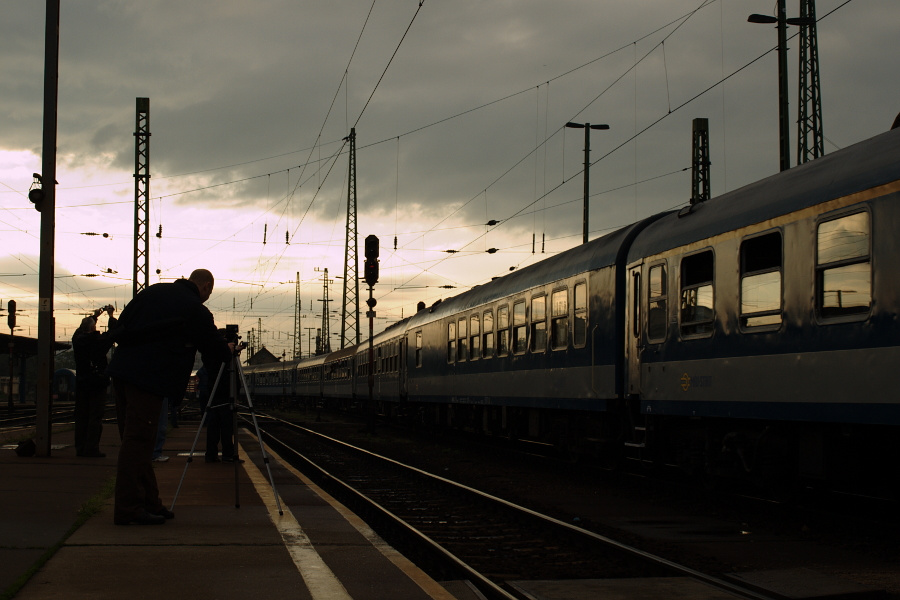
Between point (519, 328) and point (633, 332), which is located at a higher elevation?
point (519, 328)

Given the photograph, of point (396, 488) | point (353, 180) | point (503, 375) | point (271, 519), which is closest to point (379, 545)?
point (271, 519)

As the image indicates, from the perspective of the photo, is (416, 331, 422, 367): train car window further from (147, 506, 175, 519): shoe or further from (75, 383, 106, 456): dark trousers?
(147, 506, 175, 519): shoe

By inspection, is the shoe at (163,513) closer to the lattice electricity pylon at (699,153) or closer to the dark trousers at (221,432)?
the dark trousers at (221,432)

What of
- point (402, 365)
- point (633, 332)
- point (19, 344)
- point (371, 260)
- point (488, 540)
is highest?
point (371, 260)

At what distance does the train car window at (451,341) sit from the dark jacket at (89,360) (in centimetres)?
1007

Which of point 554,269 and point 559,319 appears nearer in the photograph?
point 559,319


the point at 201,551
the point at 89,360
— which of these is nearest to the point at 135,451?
the point at 201,551

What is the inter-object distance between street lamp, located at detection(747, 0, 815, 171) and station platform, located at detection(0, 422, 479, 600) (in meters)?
8.78

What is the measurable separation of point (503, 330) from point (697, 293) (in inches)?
301

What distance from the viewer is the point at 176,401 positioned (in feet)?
24.7

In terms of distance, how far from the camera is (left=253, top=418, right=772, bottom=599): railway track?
6.71 m

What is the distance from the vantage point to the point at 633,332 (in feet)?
39.8

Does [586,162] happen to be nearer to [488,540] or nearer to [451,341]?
[451,341]

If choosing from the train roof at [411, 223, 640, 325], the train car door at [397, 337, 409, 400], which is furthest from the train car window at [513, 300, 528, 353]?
the train car door at [397, 337, 409, 400]
